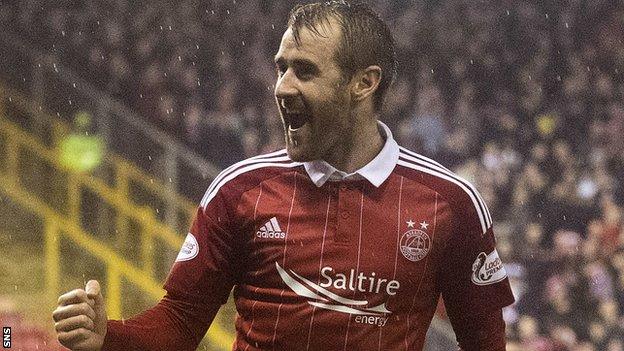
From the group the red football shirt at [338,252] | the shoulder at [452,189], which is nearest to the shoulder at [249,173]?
the red football shirt at [338,252]

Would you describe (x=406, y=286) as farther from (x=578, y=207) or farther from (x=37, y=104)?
(x=37, y=104)

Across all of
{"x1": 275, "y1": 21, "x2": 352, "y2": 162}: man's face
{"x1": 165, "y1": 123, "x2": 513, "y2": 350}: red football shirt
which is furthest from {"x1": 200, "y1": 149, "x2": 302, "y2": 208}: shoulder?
{"x1": 275, "y1": 21, "x2": 352, "y2": 162}: man's face

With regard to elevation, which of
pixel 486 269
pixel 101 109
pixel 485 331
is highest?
pixel 486 269

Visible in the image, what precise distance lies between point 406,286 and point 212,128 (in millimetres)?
7742

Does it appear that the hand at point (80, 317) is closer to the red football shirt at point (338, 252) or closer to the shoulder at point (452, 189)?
the red football shirt at point (338, 252)

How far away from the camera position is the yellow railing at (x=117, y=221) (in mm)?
8078

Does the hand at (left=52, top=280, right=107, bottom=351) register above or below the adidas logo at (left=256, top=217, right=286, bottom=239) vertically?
above

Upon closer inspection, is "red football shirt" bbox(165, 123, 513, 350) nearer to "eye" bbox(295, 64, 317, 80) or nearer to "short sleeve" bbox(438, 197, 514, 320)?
"short sleeve" bbox(438, 197, 514, 320)

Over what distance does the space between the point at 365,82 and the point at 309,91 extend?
144mm

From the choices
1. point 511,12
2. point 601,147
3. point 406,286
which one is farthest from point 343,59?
point 511,12

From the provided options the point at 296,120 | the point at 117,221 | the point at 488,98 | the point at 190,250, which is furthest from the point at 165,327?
the point at 488,98

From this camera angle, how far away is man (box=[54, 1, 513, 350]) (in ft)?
7.22

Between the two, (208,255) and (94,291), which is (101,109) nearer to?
(208,255)

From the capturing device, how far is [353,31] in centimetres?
222
